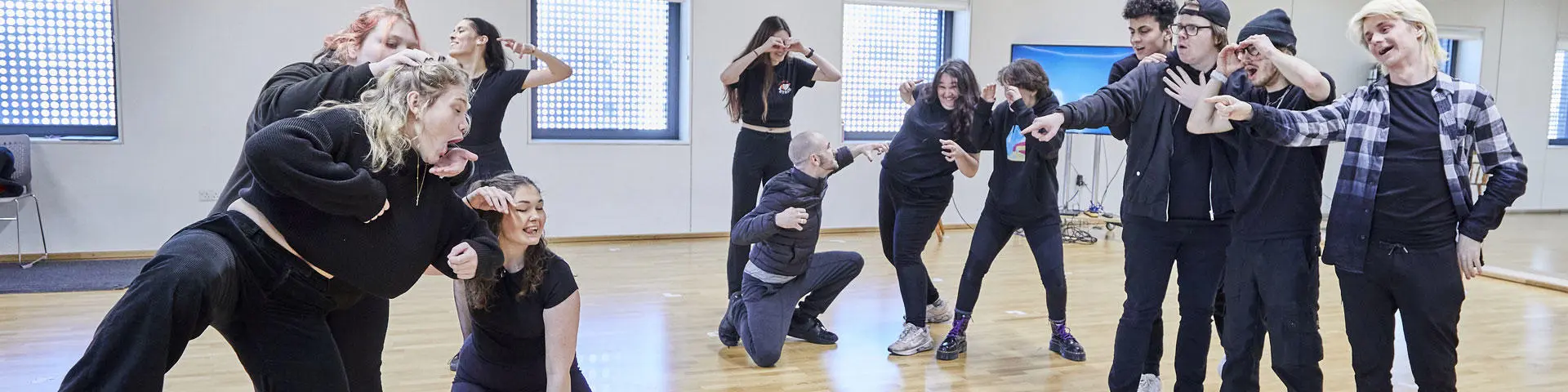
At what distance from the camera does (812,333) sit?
14.6 ft

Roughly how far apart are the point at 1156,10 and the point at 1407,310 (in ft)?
3.81

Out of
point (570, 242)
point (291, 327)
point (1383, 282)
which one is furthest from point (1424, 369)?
point (570, 242)

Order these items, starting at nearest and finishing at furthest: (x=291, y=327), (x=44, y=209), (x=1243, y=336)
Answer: (x=291, y=327) → (x=1243, y=336) → (x=44, y=209)

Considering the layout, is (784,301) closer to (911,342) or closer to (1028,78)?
(911,342)

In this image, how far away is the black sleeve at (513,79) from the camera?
159 inches

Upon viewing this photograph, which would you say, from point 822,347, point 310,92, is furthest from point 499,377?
point 822,347

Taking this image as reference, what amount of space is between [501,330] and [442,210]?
53 cm

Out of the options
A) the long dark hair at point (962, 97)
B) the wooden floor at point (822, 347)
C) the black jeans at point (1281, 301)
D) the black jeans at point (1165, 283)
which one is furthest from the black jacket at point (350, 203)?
the long dark hair at point (962, 97)

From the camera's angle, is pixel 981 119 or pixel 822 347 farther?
pixel 822 347

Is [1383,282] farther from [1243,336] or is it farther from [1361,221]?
[1243,336]

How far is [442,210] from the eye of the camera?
2348mm

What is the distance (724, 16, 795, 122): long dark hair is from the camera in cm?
476

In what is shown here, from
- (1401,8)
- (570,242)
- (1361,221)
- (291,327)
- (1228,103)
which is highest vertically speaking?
(1401,8)

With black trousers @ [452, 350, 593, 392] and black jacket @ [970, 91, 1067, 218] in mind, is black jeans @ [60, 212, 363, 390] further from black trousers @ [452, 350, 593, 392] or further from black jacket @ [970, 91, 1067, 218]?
black jacket @ [970, 91, 1067, 218]
